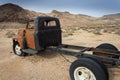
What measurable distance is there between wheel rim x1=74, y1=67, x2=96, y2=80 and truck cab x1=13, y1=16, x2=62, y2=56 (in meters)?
3.17

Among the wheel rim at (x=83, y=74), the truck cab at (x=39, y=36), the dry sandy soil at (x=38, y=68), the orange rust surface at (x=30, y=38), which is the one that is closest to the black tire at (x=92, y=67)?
the wheel rim at (x=83, y=74)

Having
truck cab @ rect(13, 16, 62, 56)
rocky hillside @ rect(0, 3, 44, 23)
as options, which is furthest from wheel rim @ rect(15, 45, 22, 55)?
rocky hillside @ rect(0, 3, 44, 23)

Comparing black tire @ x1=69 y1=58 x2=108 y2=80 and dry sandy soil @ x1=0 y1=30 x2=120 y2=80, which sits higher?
black tire @ x1=69 y1=58 x2=108 y2=80

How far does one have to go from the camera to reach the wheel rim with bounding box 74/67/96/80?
5957 millimetres

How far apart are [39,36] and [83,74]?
11.4ft

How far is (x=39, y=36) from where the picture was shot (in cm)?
899

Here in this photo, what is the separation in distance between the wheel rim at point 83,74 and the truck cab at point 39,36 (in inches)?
125

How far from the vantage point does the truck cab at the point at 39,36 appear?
9039 mm

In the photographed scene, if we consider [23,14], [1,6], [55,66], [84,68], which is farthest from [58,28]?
[1,6]

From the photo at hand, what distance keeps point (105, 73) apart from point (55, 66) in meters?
3.05

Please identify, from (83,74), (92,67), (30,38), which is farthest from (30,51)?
(92,67)

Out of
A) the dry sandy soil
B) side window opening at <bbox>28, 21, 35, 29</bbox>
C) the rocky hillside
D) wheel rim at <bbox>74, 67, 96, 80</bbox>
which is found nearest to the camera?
wheel rim at <bbox>74, 67, 96, 80</bbox>

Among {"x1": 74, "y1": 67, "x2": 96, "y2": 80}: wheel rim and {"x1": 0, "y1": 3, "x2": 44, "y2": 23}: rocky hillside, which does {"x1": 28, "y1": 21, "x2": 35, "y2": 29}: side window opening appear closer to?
{"x1": 74, "y1": 67, "x2": 96, "y2": 80}: wheel rim

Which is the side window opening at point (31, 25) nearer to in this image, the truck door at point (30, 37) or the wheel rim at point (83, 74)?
the truck door at point (30, 37)
